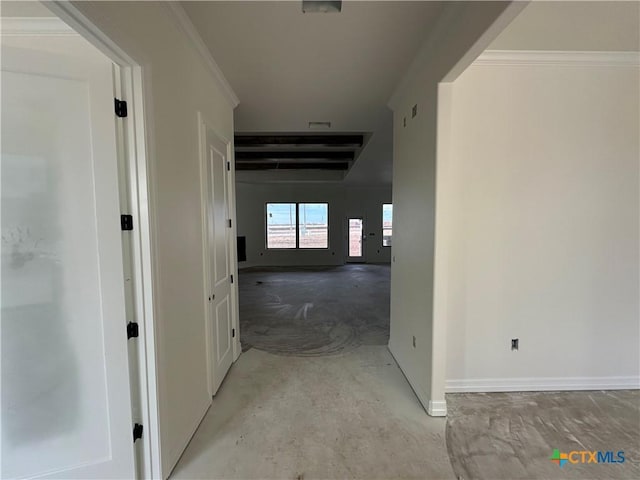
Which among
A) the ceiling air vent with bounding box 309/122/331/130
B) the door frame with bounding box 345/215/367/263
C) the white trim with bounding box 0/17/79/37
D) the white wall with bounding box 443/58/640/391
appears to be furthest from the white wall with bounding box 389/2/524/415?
the door frame with bounding box 345/215/367/263

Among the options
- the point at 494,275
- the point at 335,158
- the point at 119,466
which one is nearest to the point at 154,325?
the point at 119,466

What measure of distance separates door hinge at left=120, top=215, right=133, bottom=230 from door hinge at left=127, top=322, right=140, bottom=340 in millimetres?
497

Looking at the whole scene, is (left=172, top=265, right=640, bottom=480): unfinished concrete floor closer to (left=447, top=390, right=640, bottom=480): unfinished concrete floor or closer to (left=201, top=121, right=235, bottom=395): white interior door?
(left=447, top=390, right=640, bottom=480): unfinished concrete floor

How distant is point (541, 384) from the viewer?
2.52 m

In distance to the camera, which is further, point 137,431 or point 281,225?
point 281,225

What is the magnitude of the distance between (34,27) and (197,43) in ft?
2.78

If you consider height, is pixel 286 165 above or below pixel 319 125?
above

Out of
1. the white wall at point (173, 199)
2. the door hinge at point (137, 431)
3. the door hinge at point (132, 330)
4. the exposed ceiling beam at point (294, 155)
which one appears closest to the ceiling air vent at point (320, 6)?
the white wall at point (173, 199)

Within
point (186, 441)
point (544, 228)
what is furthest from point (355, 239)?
point (186, 441)

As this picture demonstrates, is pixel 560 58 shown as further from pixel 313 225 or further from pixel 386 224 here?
pixel 386 224

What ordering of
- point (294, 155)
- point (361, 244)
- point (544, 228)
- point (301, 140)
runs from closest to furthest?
1. point (544, 228)
2. point (301, 140)
3. point (294, 155)
4. point (361, 244)

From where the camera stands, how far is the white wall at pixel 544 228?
2367 mm

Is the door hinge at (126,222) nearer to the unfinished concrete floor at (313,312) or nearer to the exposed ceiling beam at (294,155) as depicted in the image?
the unfinished concrete floor at (313,312)

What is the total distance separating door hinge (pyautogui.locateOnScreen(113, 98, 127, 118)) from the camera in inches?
56.3
